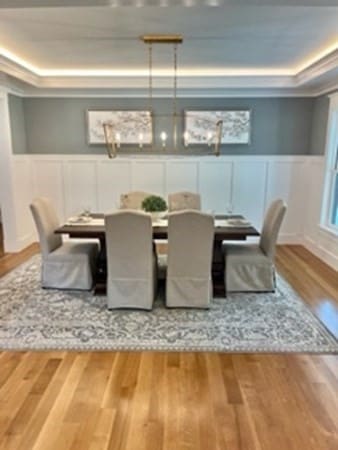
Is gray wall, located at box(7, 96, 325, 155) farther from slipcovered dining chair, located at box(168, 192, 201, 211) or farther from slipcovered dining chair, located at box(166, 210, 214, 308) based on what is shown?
slipcovered dining chair, located at box(166, 210, 214, 308)

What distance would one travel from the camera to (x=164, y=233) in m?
3.80

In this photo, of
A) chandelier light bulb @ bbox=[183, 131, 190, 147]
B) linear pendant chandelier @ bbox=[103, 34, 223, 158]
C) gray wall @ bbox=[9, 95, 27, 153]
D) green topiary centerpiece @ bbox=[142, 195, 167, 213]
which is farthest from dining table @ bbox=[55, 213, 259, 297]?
gray wall @ bbox=[9, 95, 27, 153]

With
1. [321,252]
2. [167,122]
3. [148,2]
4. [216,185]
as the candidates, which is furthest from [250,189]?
[148,2]

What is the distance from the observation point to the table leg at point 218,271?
13.4 feet

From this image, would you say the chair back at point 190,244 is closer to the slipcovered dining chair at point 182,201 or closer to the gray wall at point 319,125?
the slipcovered dining chair at point 182,201

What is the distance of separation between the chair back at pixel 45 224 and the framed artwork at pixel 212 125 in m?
2.66

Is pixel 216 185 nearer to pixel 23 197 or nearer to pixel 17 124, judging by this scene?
pixel 23 197

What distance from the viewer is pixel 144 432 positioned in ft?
6.90

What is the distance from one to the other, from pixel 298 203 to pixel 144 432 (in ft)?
16.2

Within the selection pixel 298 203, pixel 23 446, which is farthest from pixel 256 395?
pixel 298 203

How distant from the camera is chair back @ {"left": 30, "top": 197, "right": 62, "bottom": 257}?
159 inches

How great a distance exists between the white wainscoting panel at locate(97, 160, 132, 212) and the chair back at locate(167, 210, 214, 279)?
2.76 meters

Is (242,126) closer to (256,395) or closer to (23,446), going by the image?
(256,395)

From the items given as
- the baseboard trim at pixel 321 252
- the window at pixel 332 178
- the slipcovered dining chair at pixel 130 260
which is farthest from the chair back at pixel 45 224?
the window at pixel 332 178
